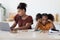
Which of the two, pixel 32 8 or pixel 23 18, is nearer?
pixel 23 18

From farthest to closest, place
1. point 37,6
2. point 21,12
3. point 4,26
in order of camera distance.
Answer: point 37,6
point 21,12
point 4,26

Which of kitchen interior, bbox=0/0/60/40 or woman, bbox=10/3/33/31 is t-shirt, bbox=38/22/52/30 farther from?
kitchen interior, bbox=0/0/60/40

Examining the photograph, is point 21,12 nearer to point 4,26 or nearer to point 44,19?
point 44,19

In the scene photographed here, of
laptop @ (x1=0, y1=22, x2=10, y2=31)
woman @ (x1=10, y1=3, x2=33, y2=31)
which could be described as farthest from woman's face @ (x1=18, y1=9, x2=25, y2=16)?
laptop @ (x1=0, y1=22, x2=10, y2=31)

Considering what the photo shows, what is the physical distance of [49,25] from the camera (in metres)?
2.68

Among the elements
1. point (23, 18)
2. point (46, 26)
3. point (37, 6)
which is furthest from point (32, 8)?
point (46, 26)

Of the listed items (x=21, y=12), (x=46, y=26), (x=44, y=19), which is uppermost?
(x=21, y=12)

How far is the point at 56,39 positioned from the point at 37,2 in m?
2.30

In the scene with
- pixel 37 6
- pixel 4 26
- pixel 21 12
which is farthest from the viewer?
pixel 37 6

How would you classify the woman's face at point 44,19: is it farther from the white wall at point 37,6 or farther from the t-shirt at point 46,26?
the white wall at point 37,6

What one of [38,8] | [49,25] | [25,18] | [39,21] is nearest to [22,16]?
[25,18]

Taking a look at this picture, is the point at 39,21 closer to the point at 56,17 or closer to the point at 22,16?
the point at 22,16

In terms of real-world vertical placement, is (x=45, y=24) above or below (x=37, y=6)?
below

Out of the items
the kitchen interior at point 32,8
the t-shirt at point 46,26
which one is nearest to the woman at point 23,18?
the t-shirt at point 46,26
